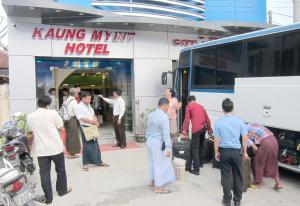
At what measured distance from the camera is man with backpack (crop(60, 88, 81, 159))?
915 cm

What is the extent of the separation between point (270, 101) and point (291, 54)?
1000 mm

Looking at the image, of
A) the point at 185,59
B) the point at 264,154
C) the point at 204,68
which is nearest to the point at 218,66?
the point at 204,68

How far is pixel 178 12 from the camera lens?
45.1 feet

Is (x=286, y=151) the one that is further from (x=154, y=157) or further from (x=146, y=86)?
(x=146, y=86)

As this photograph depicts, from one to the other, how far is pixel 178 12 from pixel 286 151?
835 cm

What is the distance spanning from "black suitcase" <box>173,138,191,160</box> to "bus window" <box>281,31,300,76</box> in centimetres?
250

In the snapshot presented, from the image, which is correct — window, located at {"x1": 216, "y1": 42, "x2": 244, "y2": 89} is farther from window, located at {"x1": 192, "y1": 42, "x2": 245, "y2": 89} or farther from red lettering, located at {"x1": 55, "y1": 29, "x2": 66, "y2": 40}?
red lettering, located at {"x1": 55, "y1": 29, "x2": 66, "y2": 40}

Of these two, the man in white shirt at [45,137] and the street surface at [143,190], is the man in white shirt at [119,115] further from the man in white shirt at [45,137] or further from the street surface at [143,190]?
the man in white shirt at [45,137]

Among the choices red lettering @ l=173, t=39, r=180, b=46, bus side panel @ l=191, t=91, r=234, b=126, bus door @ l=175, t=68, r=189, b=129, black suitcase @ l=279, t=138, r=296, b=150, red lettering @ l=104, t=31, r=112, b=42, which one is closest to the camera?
black suitcase @ l=279, t=138, r=296, b=150

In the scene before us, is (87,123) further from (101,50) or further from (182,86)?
(101,50)

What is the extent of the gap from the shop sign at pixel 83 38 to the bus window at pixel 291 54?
21.5 feet

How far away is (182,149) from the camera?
766 centimetres

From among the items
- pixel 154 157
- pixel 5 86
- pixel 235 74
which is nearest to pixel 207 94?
pixel 235 74

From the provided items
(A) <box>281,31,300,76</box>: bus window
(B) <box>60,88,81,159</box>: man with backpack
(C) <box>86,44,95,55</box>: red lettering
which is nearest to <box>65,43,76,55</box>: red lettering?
(C) <box>86,44,95,55</box>: red lettering
